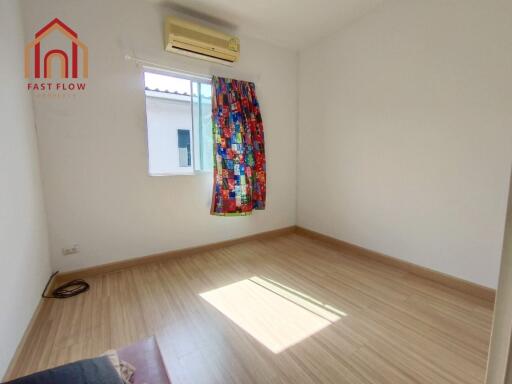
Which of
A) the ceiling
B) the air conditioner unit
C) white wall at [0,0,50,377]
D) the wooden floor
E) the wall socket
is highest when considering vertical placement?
the ceiling

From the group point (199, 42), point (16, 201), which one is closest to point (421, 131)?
point (199, 42)

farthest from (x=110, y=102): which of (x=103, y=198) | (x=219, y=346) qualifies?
(x=219, y=346)

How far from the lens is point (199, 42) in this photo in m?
2.39

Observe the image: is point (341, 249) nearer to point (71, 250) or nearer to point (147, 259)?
point (147, 259)

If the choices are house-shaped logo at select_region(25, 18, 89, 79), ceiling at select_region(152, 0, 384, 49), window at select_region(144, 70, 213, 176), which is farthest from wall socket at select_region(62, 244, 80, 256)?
ceiling at select_region(152, 0, 384, 49)

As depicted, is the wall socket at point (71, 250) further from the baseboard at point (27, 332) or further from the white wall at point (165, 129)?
the white wall at point (165, 129)

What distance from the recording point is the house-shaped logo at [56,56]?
6.21ft

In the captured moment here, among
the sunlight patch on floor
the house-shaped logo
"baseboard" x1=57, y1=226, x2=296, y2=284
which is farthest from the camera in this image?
"baseboard" x1=57, y1=226, x2=296, y2=284

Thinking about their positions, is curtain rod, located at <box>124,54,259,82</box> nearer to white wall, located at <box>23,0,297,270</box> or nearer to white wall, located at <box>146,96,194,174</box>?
white wall, located at <box>23,0,297,270</box>

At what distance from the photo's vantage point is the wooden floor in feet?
4.18

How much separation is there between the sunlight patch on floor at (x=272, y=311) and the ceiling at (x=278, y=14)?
8.50 ft

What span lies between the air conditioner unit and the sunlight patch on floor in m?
2.26

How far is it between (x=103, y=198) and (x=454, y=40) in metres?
3.21

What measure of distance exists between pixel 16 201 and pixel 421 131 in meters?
3.02
